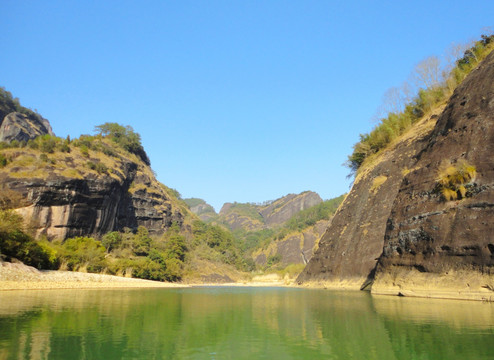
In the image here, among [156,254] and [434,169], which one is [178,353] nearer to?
[434,169]

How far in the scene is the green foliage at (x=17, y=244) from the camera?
32.2 metres

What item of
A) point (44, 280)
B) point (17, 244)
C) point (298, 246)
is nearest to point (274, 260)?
point (298, 246)

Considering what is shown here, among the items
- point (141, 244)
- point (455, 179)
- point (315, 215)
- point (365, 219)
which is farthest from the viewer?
point (315, 215)

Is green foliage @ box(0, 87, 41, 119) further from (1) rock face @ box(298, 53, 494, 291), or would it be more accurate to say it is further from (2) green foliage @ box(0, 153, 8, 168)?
(1) rock face @ box(298, 53, 494, 291)

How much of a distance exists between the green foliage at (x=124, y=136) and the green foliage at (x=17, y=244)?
71.0 meters

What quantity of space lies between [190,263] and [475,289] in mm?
75014

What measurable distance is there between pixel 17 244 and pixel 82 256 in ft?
55.4

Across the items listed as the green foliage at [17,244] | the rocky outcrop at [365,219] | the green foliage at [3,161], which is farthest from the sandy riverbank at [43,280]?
the green foliage at [3,161]

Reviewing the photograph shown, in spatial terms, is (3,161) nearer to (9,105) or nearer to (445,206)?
(445,206)

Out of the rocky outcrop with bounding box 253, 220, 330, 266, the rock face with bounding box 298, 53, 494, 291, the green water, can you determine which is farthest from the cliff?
the rocky outcrop with bounding box 253, 220, 330, 266

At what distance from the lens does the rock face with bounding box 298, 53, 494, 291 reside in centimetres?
1720

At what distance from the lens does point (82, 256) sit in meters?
49.9

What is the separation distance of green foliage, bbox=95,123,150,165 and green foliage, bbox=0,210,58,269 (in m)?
71.0

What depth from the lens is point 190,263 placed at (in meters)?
85.2
